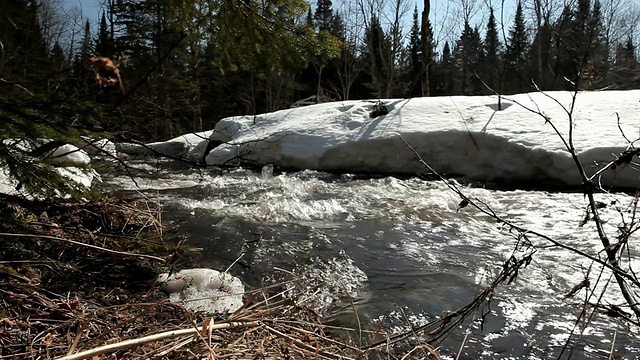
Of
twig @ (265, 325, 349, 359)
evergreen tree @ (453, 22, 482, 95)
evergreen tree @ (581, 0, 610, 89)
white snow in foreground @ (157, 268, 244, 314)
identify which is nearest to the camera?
twig @ (265, 325, 349, 359)

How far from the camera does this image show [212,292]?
8.07 feet

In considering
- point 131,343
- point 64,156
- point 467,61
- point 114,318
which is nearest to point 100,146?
point 114,318

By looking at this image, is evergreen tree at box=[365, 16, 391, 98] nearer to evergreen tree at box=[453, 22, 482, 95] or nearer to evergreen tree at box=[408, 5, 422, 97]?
evergreen tree at box=[408, 5, 422, 97]

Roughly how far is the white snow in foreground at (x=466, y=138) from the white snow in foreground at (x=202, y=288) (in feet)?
10.9

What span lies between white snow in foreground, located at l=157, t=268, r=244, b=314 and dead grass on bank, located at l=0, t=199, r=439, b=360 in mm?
103

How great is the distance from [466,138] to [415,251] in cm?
492

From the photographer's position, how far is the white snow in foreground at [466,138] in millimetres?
6609

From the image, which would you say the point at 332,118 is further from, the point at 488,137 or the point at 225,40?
the point at 225,40

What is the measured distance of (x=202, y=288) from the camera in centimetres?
250

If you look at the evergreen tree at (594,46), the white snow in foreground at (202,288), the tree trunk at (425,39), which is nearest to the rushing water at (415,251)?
the white snow in foreground at (202,288)

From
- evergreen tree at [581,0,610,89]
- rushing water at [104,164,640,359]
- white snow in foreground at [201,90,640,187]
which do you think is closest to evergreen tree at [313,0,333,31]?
evergreen tree at [581,0,610,89]

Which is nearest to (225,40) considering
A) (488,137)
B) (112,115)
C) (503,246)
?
(112,115)

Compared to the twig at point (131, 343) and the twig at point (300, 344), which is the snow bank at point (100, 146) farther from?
the twig at point (300, 344)

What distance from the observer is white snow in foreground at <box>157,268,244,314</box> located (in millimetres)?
2303
